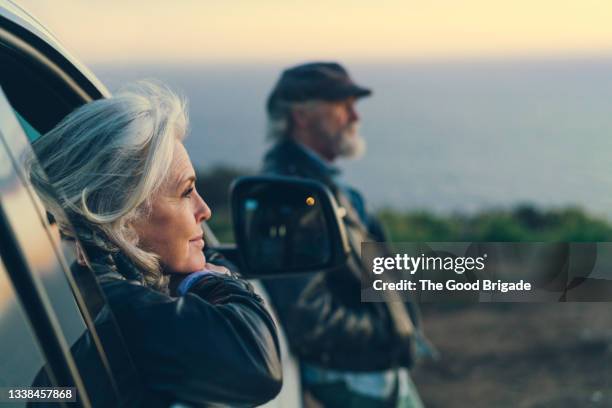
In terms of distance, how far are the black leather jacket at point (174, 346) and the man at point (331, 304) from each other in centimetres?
175

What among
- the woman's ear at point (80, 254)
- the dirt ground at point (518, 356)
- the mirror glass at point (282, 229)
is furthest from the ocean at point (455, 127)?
the dirt ground at point (518, 356)

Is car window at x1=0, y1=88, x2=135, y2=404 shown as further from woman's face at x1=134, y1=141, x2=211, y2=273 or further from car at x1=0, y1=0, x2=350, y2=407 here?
woman's face at x1=134, y1=141, x2=211, y2=273

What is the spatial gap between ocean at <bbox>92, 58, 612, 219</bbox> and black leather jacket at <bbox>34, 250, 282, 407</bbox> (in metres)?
0.27

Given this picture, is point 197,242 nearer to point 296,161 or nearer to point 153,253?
point 153,253

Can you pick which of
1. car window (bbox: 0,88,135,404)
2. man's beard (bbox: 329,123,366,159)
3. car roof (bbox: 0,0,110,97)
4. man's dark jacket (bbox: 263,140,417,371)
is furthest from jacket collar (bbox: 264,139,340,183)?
car window (bbox: 0,88,135,404)

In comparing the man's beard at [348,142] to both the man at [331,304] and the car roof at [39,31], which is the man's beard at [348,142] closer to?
the man at [331,304]

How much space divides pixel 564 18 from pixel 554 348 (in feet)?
12.3

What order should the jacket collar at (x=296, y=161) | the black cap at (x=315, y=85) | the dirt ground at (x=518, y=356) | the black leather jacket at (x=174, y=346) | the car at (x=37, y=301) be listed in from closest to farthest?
the car at (x=37, y=301) → the black leather jacket at (x=174, y=346) → the black cap at (x=315, y=85) → the jacket collar at (x=296, y=161) → the dirt ground at (x=518, y=356)

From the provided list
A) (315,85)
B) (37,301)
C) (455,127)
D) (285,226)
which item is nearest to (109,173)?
(37,301)

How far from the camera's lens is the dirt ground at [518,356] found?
5160mm

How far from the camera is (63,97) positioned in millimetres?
1381

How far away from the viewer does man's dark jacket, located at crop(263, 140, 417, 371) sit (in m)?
2.92

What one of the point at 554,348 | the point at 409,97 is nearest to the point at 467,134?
the point at 554,348

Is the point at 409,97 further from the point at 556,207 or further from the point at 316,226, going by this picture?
the point at 556,207
